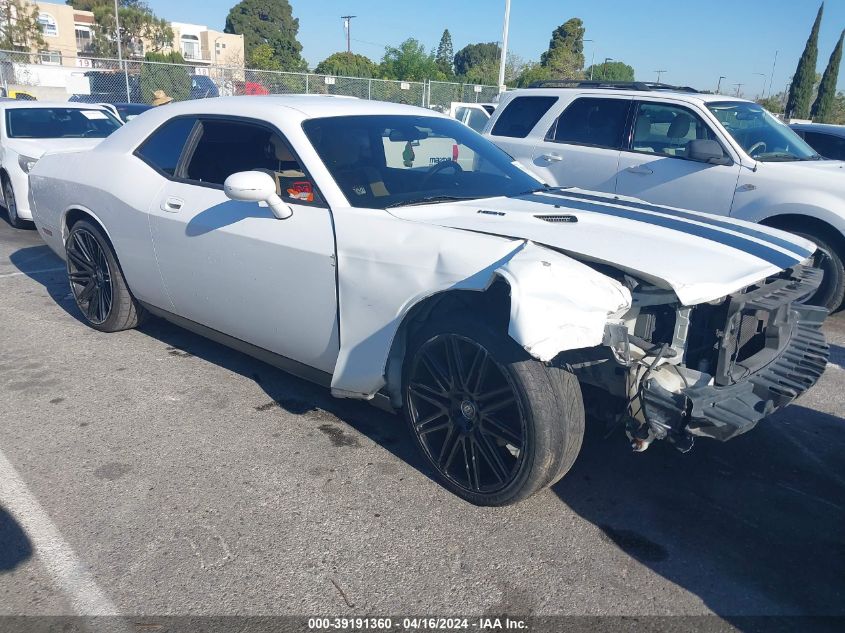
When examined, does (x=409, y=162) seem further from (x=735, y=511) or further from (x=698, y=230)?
(x=735, y=511)

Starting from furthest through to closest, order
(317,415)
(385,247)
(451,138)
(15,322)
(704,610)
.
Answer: (15,322), (451,138), (317,415), (385,247), (704,610)

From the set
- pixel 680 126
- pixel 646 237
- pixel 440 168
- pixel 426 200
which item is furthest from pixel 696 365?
pixel 680 126

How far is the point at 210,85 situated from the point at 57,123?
48.5 feet

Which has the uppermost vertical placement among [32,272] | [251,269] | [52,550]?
[251,269]

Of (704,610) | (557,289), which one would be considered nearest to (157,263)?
(557,289)

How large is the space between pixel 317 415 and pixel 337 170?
1.34 m

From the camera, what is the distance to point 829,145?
914 cm

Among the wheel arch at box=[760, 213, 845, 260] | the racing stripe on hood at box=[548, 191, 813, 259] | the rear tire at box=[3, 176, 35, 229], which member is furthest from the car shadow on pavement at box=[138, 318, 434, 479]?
the rear tire at box=[3, 176, 35, 229]

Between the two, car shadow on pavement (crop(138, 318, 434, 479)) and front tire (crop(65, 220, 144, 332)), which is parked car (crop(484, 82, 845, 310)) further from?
front tire (crop(65, 220, 144, 332))

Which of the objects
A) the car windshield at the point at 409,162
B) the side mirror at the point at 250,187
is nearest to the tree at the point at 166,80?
the car windshield at the point at 409,162

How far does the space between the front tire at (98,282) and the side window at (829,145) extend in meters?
8.41

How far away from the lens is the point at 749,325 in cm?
315

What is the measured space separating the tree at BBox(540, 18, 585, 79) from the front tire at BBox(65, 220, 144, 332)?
3874 centimetres

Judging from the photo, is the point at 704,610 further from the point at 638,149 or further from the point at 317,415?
the point at 638,149
